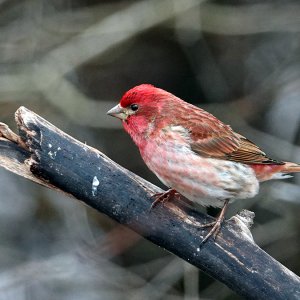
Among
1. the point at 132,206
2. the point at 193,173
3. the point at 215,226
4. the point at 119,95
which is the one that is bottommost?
the point at 119,95

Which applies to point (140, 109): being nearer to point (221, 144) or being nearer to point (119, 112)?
point (119, 112)

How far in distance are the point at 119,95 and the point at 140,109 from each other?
551 centimetres

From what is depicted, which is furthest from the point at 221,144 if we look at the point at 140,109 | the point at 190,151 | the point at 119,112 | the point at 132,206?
the point at 132,206

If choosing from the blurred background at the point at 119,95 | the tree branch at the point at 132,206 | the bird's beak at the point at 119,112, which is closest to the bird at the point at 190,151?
the bird's beak at the point at 119,112

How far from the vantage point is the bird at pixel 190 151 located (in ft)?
25.6

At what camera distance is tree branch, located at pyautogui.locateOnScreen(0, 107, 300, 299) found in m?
7.03

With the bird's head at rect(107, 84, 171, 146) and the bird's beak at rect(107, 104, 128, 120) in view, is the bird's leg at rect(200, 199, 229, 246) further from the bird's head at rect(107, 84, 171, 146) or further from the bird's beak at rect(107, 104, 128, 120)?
the bird's beak at rect(107, 104, 128, 120)

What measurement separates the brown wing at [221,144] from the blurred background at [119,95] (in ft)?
10.1

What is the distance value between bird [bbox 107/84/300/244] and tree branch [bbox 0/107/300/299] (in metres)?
0.28

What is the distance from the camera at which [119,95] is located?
44.8 ft

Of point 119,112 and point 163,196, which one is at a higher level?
point 119,112

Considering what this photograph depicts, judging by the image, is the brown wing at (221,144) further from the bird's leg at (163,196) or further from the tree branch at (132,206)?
the tree branch at (132,206)

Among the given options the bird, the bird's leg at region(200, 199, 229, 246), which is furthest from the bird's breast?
the bird's leg at region(200, 199, 229, 246)

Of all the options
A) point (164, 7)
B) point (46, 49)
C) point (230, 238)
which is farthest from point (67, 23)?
point (230, 238)
